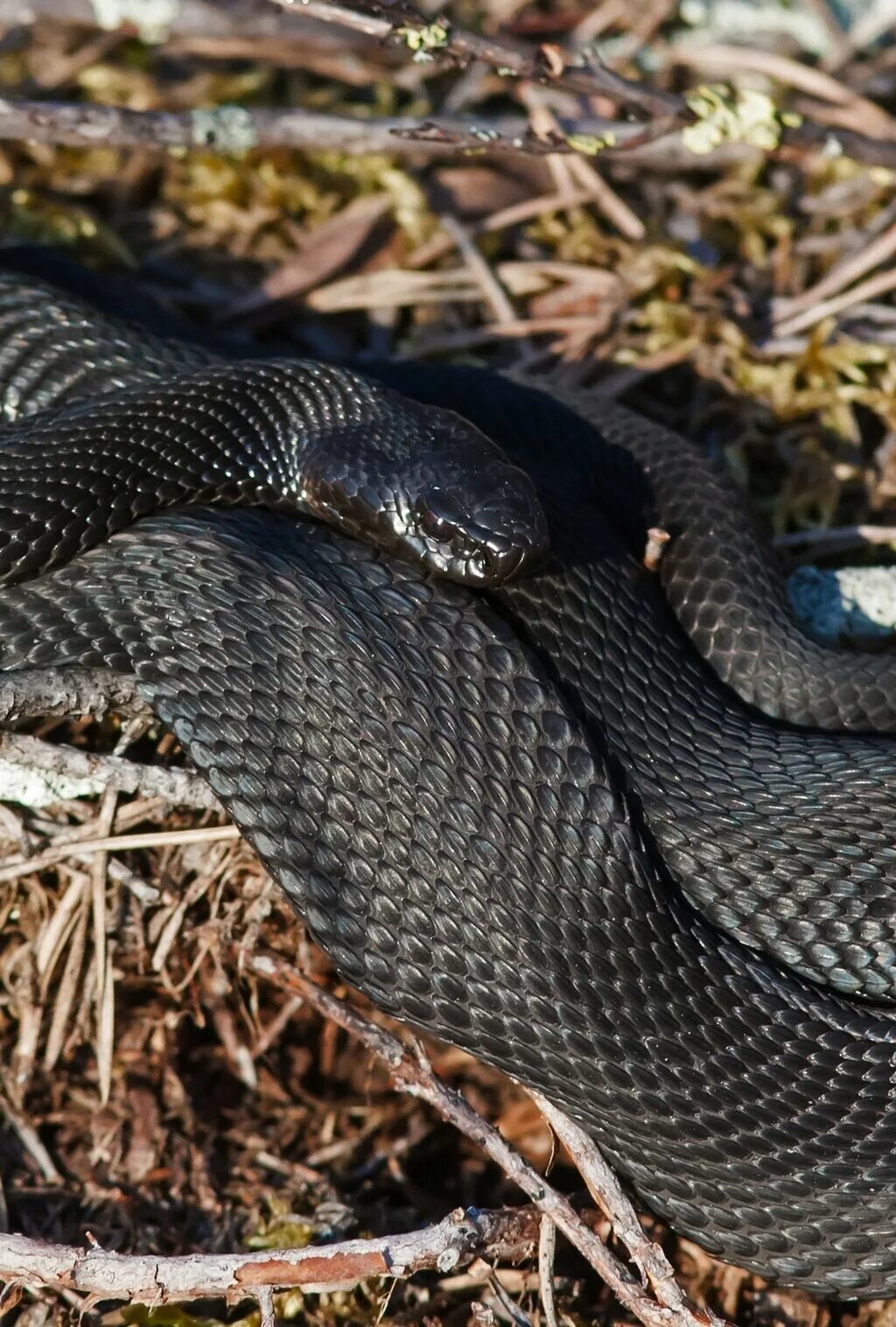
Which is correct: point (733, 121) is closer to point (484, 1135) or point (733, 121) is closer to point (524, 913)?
point (524, 913)

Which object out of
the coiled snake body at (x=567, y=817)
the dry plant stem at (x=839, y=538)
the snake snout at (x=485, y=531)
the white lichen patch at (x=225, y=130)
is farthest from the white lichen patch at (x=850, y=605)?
the white lichen patch at (x=225, y=130)

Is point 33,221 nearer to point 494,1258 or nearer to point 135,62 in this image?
point 135,62

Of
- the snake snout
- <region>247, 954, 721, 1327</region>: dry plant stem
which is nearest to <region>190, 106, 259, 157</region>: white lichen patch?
the snake snout

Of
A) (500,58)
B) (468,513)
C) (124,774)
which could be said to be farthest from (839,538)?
(124,774)

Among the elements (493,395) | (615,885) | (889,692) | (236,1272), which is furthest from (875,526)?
(236,1272)

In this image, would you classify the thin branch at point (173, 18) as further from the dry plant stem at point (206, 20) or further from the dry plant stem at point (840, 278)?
the dry plant stem at point (840, 278)

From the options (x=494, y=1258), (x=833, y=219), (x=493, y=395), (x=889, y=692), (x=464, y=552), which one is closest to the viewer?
(x=494, y=1258)
